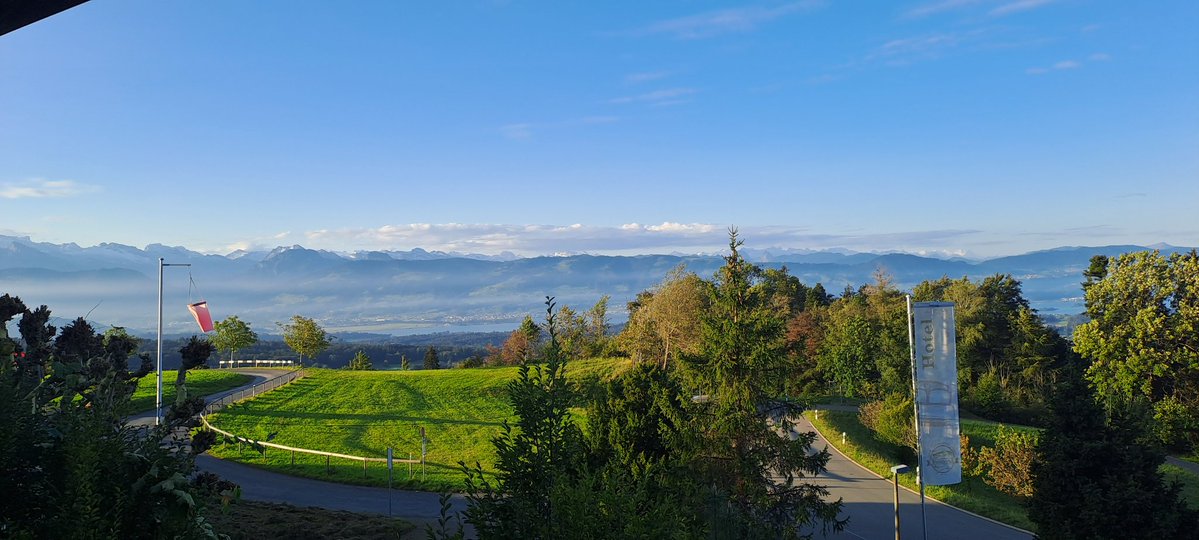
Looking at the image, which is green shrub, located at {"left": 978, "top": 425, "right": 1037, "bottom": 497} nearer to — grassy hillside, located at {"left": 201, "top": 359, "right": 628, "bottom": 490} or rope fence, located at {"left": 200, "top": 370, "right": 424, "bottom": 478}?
grassy hillside, located at {"left": 201, "top": 359, "right": 628, "bottom": 490}

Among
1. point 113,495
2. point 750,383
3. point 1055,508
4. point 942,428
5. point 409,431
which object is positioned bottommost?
point 409,431

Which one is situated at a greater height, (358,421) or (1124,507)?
(1124,507)

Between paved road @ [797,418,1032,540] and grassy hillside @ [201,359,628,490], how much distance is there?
1054 centimetres

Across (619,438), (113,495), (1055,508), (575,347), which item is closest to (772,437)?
(619,438)

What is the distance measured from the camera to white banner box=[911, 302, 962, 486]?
18.0 meters

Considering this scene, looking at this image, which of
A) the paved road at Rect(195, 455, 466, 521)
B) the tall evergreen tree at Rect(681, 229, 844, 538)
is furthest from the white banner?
the paved road at Rect(195, 455, 466, 521)

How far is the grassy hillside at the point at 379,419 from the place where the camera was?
2667cm

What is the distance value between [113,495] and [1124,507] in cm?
1865

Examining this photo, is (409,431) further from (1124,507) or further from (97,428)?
(97,428)

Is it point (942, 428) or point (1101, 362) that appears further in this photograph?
point (1101, 362)

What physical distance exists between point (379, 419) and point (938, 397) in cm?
3033

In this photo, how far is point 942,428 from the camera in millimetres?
18000

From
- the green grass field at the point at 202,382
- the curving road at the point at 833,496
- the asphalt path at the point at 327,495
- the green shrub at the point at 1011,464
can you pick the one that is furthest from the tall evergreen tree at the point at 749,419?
the green grass field at the point at 202,382

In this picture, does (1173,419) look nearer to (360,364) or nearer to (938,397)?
(938,397)
